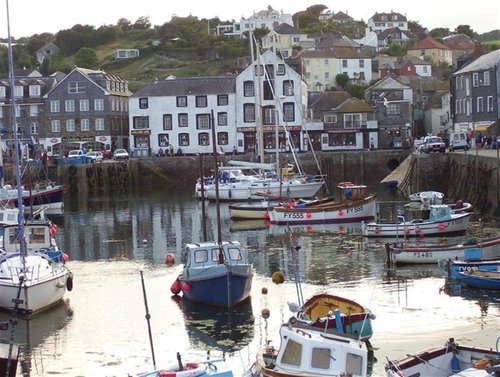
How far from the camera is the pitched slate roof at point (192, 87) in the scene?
3762 inches

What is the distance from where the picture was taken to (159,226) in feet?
198

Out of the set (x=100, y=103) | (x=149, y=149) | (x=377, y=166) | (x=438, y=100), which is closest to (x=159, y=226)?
(x=377, y=166)

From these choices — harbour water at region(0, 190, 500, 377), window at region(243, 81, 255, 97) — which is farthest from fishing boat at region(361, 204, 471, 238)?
window at region(243, 81, 255, 97)

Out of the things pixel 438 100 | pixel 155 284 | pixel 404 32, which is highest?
pixel 404 32

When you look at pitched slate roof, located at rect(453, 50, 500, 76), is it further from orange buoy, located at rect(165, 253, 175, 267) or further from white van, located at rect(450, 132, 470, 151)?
orange buoy, located at rect(165, 253, 175, 267)

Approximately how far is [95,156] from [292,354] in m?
72.7

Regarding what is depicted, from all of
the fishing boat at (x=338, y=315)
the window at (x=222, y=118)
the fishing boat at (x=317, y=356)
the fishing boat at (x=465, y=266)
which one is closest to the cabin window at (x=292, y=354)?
the fishing boat at (x=317, y=356)

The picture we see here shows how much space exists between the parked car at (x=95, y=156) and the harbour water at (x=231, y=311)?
37715mm

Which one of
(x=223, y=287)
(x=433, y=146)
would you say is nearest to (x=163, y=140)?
(x=433, y=146)

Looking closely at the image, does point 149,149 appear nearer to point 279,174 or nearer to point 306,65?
point 279,174

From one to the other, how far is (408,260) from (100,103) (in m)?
66.5

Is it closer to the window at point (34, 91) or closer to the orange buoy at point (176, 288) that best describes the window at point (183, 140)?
the window at point (34, 91)

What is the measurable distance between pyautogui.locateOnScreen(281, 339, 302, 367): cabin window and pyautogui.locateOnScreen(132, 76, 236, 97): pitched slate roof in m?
74.1

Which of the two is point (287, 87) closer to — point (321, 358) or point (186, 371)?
point (321, 358)
